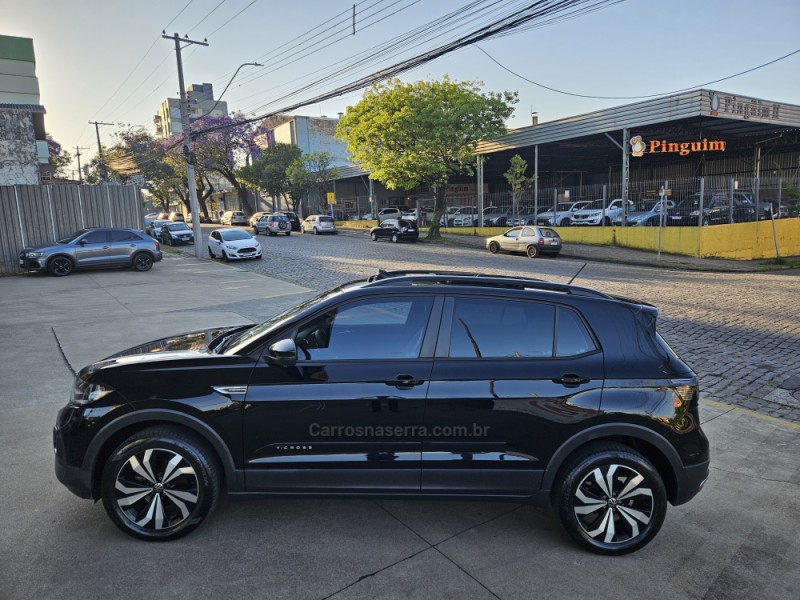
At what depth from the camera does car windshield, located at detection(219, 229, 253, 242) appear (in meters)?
22.9

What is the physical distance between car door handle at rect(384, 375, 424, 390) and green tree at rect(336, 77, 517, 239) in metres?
26.5

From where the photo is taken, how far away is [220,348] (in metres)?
3.83

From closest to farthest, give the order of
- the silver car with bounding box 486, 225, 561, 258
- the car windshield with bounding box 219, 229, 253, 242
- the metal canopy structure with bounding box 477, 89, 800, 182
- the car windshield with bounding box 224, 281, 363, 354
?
the car windshield with bounding box 224, 281, 363, 354 → the car windshield with bounding box 219, 229, 253, 242 → the silver car with bounding box 486, 225, 561, 258 → the metal canopy structure with bounding box 477, 89, 800, 182

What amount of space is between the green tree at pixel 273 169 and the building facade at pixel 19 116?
2020cm

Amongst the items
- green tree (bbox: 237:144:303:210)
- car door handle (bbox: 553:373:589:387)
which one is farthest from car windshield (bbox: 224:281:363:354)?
green tree (bbox: 237:144:303:210)

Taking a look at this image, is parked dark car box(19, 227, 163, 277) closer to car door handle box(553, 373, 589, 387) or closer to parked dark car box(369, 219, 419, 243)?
parked dark car box(369, 219, 419, 243)

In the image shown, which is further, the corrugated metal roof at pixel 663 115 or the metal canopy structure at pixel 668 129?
the metal canopy structure at pixel 668 129

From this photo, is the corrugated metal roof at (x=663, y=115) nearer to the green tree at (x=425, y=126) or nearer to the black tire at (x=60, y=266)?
the green tree at (x=425, y=126)

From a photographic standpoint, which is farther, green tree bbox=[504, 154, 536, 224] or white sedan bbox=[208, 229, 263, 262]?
green tree bbox=[504, 154, 536, 224]

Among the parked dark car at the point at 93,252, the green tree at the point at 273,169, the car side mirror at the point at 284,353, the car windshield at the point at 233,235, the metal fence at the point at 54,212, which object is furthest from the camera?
the green tree at the point at 273,169

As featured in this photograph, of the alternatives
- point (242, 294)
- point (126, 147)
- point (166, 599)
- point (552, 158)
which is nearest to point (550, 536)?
point (166, 599)

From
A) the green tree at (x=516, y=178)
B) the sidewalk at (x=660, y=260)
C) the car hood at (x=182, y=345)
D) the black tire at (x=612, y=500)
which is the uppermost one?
the green tree at (x=516, y=178)

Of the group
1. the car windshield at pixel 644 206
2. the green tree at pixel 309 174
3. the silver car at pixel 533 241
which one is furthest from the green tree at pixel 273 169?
the car windshield at pixel 644 206

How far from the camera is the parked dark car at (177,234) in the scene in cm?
3062
